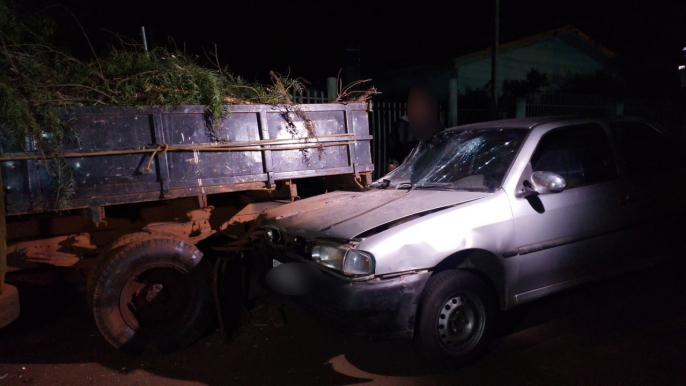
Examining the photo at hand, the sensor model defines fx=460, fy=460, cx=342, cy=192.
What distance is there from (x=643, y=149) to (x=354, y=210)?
121 inches

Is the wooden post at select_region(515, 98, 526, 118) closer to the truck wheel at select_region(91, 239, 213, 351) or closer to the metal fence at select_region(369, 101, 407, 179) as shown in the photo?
the metal fence at select_region(369, 101, 407, 179)

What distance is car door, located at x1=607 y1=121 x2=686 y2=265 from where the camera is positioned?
424 cm

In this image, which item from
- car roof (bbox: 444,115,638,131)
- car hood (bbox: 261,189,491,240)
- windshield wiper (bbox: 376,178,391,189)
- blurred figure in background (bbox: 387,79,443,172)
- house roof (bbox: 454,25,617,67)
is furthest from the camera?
house roof (bbox: 454,25,617,67)

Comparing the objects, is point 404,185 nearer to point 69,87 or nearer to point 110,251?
point 110,251

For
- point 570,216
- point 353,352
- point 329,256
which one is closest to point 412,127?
point 570,216

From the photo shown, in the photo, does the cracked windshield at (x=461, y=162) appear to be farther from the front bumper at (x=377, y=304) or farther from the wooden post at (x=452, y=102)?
the wooden post at (x=452, y=102)

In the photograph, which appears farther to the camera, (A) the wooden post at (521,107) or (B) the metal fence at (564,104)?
(B) the metal fence at (564,104)

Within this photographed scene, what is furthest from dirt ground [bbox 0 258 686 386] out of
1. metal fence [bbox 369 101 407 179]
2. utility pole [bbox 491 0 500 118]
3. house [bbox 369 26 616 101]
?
house [bbox 369 26 616 101]

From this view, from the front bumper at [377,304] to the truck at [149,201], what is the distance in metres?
1.37

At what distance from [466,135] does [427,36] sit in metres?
13.1

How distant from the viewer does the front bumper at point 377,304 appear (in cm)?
302

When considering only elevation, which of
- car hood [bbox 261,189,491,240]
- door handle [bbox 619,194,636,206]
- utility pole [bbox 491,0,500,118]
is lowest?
door handle [bbox 619,194,636,206]

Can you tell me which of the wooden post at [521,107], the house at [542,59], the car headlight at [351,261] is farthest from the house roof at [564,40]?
the car headlight at [351,261]

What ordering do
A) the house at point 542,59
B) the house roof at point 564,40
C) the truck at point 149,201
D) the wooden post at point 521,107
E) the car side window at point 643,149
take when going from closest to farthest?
1. the truck at point 149,201
2. the car side window at point 643,149
3. the wooden post at point 521,107
4. the house roof at point 564,40
5. the house at point 542,59
